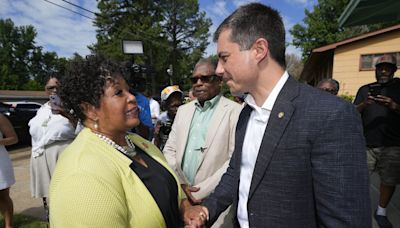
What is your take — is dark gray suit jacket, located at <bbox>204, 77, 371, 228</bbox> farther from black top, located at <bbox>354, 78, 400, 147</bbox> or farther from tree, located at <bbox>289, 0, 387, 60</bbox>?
tree, located at <bbox>289, 0, 387, 60</bbox>

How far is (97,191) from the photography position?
4.40ft

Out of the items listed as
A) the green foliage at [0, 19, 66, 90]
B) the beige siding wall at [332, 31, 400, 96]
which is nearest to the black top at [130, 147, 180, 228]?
the beige siding wall at [332, 31, 400, 96]

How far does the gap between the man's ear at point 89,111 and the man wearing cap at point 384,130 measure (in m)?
3.49

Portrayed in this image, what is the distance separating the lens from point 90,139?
1.61 m

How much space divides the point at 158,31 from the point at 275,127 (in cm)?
3446

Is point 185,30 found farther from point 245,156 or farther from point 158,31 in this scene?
point 245,156

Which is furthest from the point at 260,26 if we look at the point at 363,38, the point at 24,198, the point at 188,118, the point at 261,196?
the point at 363,38

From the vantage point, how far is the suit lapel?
141cm

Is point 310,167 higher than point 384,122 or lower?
higher

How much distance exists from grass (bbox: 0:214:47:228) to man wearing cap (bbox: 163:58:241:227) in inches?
104

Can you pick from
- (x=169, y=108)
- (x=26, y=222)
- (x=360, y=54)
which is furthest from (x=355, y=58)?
(x=26, y=222)

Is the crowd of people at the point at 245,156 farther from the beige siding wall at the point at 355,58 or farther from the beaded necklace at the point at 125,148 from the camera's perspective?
the beige siding wall at the point at 355,58

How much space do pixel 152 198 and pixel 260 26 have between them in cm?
113

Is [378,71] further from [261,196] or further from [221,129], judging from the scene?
[261,196]
